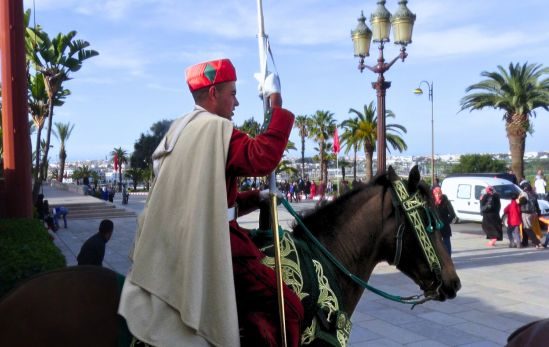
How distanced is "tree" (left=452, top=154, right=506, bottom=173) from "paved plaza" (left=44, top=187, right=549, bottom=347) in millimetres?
34195

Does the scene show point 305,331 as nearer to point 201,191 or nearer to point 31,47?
point 201,191

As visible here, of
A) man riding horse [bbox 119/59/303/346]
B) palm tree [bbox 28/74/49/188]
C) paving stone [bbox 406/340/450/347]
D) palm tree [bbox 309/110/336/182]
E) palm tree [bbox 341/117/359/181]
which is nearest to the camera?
man riding horse [bbox 119/59/303/346]

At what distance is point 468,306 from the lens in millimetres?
8125

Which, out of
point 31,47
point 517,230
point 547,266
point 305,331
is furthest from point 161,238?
point 31,47

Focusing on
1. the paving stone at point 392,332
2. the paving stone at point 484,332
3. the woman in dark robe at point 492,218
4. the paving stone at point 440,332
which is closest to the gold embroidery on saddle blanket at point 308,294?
the paving stone at point 392,332

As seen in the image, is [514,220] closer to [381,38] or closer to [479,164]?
[381,38]

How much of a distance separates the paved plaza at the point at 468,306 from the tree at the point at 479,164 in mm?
34195

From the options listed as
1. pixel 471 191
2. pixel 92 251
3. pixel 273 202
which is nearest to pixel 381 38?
pixel 92 251

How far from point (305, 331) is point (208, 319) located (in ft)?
1.85

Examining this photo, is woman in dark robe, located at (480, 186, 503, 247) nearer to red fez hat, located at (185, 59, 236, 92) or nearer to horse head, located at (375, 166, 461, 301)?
horse head, located at (375, 166, 461, 301)

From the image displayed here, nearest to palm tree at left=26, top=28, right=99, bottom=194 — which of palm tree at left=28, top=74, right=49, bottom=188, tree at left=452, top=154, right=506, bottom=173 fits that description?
palm tree at left=28, top=74, right=49, bottom=188

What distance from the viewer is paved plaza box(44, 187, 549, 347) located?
665 cm

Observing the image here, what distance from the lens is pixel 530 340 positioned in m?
2.22

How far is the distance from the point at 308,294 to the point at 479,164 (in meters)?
47.2
